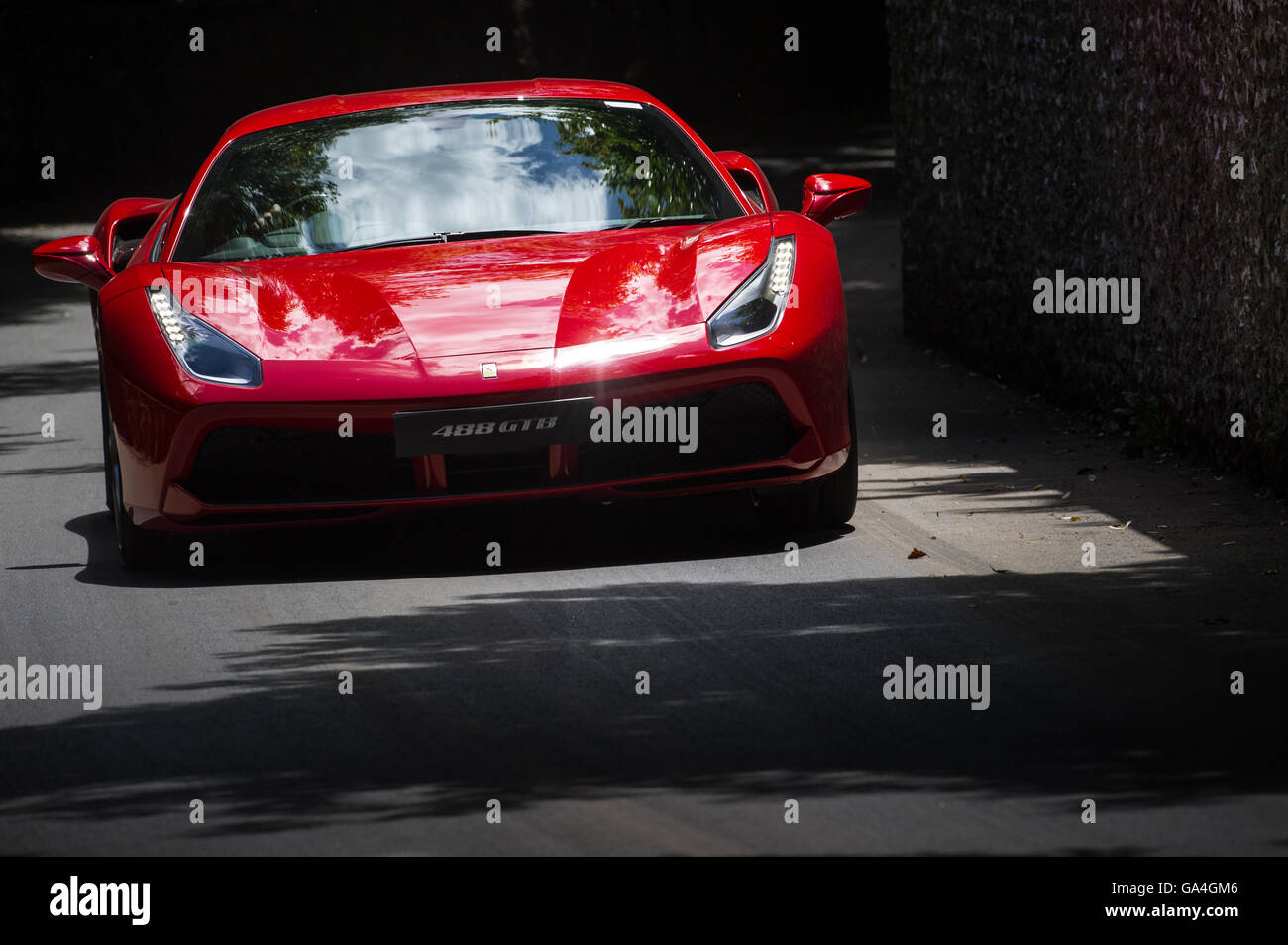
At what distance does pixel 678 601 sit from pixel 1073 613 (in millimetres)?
1082

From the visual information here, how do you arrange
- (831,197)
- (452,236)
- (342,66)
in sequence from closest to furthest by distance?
(452,236) < (831,197) < (342,66)

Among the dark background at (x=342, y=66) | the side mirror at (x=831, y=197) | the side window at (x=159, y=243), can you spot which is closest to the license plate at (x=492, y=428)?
the side window at (x=159, y=243)

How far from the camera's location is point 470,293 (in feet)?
20.5

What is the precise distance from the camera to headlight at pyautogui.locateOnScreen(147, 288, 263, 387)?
237 inches

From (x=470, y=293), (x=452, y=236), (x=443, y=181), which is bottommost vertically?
(x=470, y=293)

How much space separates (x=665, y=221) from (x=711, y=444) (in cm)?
114

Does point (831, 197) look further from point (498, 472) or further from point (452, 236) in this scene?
point (498, 472)

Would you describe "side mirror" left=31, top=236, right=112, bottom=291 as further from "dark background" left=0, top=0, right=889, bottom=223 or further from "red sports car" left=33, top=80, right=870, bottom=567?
"dark background" left=0, top=0, right=889, bottom=223

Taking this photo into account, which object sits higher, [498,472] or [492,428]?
[492,428]

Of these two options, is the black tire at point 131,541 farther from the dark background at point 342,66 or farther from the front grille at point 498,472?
the dark background at point 342,66

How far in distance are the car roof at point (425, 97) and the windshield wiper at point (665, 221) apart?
84 cm

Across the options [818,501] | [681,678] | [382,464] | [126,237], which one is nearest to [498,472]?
[382,464]

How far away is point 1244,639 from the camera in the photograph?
16.7 feet

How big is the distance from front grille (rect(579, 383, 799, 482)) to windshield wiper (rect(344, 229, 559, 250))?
1.13m
